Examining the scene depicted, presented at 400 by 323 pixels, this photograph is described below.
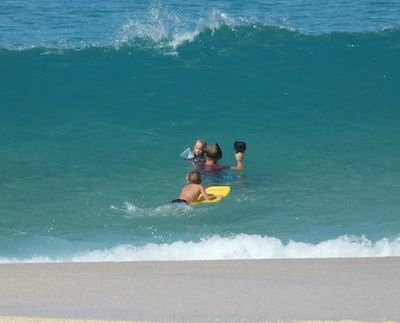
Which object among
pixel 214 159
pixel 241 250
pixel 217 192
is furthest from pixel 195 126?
pixel 241 250

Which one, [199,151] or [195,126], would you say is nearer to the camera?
[199,151]

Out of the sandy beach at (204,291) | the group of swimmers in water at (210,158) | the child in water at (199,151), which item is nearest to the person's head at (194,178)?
the group of swimmers in water at (210,158)

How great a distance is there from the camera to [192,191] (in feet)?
40.2

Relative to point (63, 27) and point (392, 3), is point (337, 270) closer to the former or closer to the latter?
point (63, 27)

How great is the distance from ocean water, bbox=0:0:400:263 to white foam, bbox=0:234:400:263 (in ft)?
0.07

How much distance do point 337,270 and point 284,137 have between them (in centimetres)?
672

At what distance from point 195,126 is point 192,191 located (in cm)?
412

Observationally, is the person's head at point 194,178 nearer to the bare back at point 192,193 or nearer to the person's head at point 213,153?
the bare back at point 192,193

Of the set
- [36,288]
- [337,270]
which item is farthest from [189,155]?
[36,288]

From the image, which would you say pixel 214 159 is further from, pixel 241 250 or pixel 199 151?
pixel 241 250

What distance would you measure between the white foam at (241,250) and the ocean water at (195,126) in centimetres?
2

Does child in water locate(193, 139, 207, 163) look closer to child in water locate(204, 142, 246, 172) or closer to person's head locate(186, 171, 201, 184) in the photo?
child in water locate(204, 142, 246, 172)

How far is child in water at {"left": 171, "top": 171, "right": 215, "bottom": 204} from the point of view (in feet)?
40.0

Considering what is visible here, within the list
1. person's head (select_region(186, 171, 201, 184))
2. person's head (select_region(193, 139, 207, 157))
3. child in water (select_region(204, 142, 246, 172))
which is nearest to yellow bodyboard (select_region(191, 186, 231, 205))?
person's head (select_region(186, 171, 201, 184))
